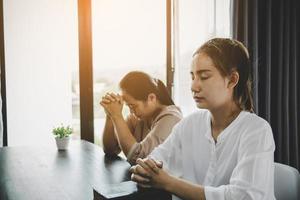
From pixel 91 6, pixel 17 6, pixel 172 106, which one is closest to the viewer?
pixel 172 106

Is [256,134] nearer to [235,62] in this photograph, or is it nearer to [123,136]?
[235,62]

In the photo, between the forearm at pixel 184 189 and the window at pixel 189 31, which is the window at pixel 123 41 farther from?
the forearm at pixel 184 189

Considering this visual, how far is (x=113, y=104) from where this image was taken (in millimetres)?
1733

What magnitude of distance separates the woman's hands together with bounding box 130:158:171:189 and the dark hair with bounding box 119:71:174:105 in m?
0.78

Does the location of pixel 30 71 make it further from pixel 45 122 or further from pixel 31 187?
pixel 31 187

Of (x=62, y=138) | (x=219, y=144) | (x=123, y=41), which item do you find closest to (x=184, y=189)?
(x=219, y=144)

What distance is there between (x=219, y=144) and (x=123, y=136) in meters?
0.67

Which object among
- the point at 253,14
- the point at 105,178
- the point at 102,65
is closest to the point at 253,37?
the point at 253,14

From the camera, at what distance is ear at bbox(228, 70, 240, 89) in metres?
1.08

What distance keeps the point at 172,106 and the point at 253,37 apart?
976 mm

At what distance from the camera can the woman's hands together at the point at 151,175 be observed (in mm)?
944

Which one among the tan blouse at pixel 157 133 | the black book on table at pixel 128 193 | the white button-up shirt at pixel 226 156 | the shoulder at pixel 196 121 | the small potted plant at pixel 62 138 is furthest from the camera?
the small potted plant at pixel 62 138

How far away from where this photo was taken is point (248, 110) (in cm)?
112

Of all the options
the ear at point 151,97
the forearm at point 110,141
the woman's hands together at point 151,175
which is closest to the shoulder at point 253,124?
the woman's hands together at point 151,175
